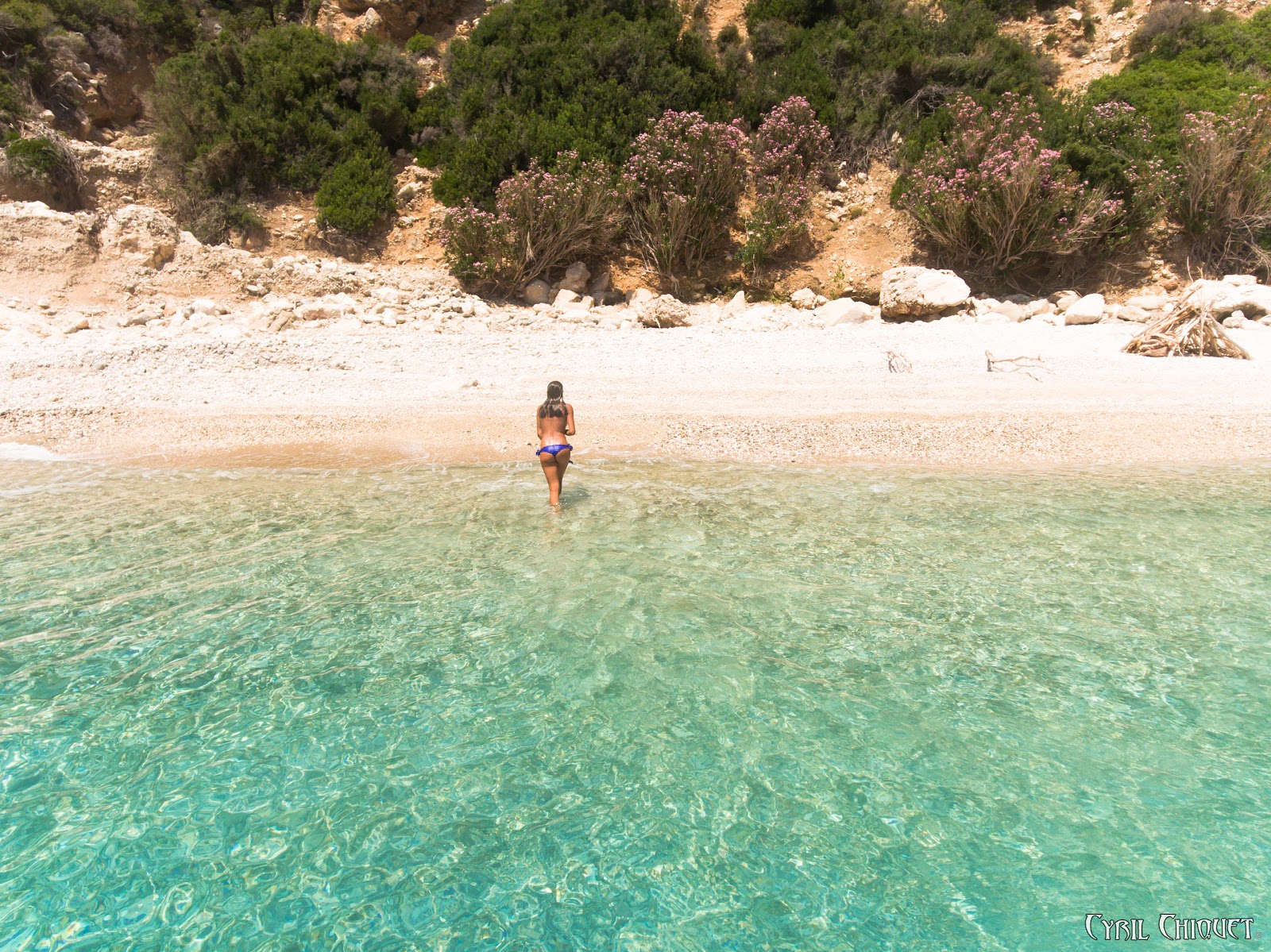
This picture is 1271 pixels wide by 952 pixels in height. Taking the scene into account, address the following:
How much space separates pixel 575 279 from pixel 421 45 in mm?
11387

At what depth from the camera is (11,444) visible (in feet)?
29.4

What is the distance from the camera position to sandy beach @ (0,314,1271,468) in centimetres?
848

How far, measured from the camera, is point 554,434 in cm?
659

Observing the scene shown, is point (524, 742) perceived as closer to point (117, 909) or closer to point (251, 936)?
point (251, 936)

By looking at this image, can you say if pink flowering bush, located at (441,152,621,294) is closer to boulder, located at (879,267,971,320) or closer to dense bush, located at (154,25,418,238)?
dense bush, located at (154,25,418,238)

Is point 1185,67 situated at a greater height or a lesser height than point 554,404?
greater

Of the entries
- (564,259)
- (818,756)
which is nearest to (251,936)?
(818,756)

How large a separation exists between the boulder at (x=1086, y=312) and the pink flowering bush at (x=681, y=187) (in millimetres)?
7213

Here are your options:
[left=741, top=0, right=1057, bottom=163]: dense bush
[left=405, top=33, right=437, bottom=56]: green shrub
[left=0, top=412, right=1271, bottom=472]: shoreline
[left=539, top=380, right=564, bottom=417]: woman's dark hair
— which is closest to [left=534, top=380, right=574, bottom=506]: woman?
[left=539, top=380, right=564, bottom=417]: woman's dark hair

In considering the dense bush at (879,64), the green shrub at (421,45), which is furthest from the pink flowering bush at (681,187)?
the green shrub at (421,45)

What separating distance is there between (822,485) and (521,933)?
538cm

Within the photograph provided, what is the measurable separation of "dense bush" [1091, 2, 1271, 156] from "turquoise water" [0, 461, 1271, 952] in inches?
587

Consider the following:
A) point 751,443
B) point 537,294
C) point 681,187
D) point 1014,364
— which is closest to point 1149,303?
point 1014,364
